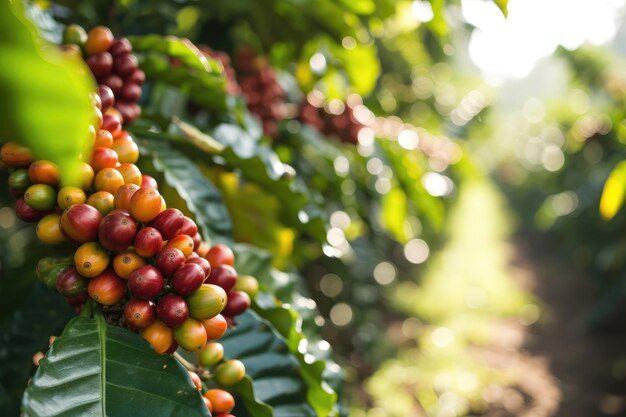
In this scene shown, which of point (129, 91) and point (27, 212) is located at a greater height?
point (129, 91)

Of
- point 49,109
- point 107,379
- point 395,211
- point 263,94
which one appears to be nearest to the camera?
point 49,109

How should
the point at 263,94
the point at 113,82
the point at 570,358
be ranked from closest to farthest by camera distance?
1. the point at 113,82
2. the point at 263,94
3. the point at 570,358

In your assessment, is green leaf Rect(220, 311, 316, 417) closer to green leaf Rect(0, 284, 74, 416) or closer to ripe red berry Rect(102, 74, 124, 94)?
green leaf Rect(0, 284, 74, 416)

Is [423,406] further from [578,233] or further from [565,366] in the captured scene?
[578,233]

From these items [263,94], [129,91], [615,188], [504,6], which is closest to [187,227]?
[129,91]

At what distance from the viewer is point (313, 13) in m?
1.72

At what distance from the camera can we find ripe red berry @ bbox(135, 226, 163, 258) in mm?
780

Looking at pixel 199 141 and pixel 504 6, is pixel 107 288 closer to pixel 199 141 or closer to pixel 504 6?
pixel 199 141

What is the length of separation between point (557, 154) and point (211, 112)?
970 cm

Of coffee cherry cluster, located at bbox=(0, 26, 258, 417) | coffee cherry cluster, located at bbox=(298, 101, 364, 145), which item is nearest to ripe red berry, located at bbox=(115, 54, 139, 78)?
coffee cherry cluster, located at bbox=(0, 26, 258, 417)

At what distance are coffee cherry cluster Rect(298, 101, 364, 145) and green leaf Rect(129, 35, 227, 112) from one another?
0.83 m

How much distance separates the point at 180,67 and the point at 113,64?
0.57 feet

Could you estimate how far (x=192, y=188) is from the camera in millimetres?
1188

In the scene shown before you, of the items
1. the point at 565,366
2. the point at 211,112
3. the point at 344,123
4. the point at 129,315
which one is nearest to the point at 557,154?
the point at 565,366
